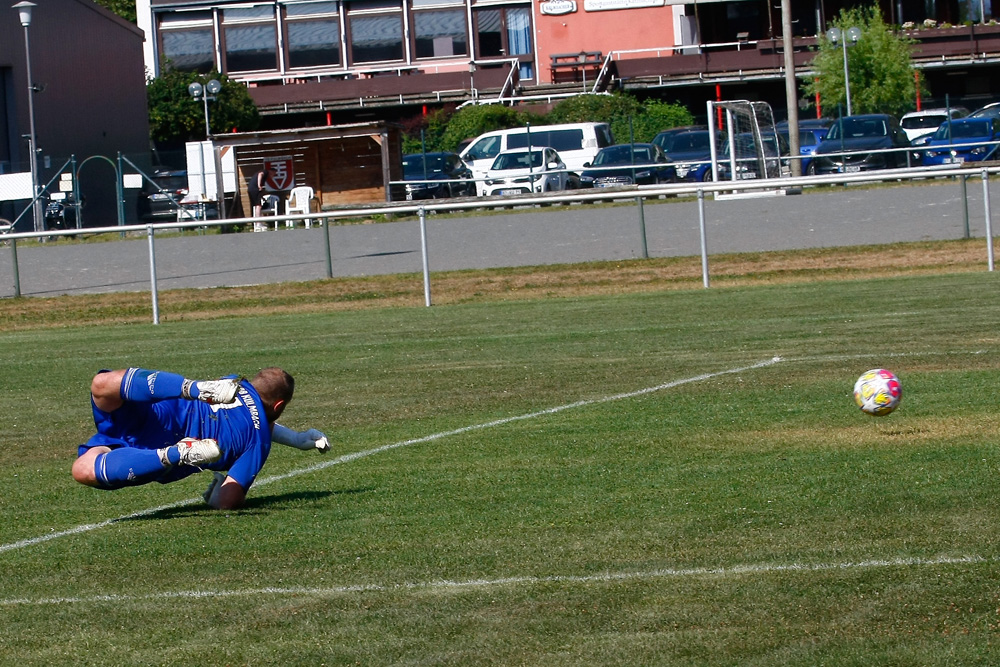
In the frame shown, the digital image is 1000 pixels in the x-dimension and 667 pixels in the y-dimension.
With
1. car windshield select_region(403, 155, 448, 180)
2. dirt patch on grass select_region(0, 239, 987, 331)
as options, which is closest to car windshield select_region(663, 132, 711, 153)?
car windshield select_region(403, 155, 448, 180)

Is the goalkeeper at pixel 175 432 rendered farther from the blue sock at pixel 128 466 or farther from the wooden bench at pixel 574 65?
the wooden bench at pixel 574 65

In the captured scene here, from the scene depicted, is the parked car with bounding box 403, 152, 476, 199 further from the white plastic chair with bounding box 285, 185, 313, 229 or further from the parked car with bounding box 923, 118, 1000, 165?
the parked car with bounding box 923, 118, 1000, 165

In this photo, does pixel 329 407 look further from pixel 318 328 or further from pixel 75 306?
pixel 75 306

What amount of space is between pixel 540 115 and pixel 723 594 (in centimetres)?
6124

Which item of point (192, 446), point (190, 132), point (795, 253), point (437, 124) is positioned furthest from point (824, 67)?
point (192, 446)

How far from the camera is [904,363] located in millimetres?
12992

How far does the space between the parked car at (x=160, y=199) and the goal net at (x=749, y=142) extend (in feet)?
56.8

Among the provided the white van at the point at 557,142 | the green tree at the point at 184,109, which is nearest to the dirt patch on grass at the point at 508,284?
the white van at the point at 557,142

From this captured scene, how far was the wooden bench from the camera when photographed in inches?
2921

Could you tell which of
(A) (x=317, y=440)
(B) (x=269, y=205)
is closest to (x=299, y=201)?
(B) (x=269, y=205)

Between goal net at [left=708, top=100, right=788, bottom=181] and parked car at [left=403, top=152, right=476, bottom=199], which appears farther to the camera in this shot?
parked car at [left=403, top=152, right=476, bottom=199]

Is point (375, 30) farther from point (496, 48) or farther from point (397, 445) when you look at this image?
point (397, 445)

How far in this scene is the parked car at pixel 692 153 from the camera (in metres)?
42.4

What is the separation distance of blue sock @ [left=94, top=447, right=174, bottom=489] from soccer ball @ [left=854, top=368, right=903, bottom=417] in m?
4.76
